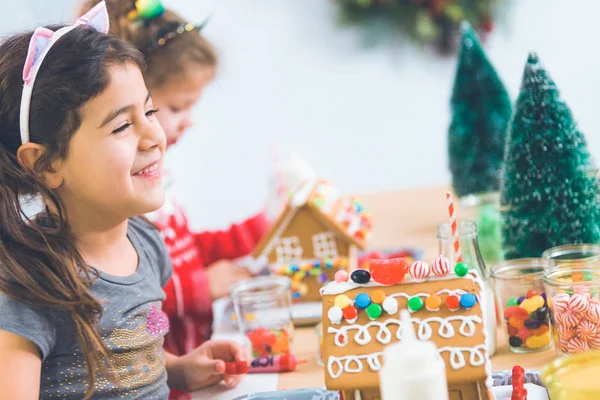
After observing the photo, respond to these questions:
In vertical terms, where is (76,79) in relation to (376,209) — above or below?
above

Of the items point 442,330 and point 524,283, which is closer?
point 442,330

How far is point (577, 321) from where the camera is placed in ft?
3.39

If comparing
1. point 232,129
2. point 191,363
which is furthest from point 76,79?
point 232,129

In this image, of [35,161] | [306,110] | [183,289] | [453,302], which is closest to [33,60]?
[35,161]

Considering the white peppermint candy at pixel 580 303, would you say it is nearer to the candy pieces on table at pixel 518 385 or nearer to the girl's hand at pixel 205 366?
the candy pieces on table at pixel 518 385

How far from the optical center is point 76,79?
40.6 inches

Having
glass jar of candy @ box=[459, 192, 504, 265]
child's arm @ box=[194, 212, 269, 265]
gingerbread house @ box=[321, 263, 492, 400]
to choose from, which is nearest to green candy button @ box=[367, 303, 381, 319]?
gingerbread house @ box=[321, 263, 492, 400]

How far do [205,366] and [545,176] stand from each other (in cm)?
62

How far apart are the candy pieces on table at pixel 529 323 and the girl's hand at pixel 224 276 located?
808mm

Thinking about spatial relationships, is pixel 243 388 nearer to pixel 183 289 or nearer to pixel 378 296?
pixel 378 296

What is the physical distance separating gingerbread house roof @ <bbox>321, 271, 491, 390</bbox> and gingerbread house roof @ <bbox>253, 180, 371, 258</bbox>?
0.75 meters

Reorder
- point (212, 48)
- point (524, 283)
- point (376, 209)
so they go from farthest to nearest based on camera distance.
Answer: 1. point (376, 209)
2. point (212, 48)
3. point (524, 283)

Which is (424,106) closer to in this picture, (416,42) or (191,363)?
(416,42)

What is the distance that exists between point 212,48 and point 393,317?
1244mm
